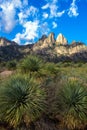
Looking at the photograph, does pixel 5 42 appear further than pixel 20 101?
Yes

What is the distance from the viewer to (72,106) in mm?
10883

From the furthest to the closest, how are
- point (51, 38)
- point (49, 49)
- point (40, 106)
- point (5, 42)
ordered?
point (51, 38) < point (5, 42) < point (49, 49) < point (40, 106)

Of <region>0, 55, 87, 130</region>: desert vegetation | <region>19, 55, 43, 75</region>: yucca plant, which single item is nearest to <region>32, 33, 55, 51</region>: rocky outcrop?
<region>19, 55, 43, 75</region>: yucca plant

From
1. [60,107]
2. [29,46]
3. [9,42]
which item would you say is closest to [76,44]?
[29,46]

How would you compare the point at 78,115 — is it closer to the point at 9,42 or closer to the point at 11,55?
the point at 11,55

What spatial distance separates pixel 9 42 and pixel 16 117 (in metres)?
149

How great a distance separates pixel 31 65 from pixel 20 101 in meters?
5.10

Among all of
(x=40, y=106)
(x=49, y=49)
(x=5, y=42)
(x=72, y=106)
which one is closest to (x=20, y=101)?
(x=40, y=106)

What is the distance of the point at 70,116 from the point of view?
10656 millimetres

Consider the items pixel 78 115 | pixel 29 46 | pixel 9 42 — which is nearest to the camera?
pixel 78 115

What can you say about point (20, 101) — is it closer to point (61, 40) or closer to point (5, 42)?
point (5, 42)

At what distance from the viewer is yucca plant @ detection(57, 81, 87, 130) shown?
10.6 m

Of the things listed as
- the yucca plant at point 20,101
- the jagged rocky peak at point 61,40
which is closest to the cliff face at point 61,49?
the jagged rocky peak at point 61,40

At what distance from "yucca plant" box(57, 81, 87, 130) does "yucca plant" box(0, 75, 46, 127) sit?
87 centimetres
